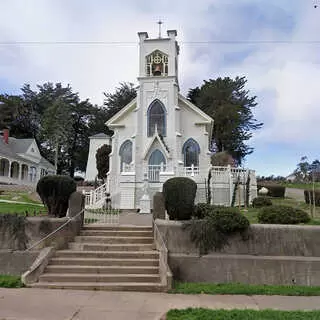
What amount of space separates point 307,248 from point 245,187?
11.9m

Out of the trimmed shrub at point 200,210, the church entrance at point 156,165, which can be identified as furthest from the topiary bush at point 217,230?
the church entrance at point 156,165

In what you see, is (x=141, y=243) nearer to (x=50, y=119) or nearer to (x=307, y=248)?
(x=307, y=248)

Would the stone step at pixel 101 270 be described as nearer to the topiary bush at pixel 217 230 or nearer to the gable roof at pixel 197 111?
the topiary bush at pixel 217 230

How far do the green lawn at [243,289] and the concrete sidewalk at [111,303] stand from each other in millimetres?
291

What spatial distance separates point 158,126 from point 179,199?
46.8 ft

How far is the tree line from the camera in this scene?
4884cm

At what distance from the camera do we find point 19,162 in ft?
148

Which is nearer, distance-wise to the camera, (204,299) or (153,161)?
(204,299)

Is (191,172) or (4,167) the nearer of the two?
(191,172)

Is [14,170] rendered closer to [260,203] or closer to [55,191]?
[260,203]

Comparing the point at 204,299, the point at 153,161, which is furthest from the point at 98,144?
the point at 204,299

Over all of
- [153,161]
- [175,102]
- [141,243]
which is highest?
[175,102]

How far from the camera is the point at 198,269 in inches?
356

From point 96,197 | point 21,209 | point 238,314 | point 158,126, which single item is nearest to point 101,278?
point 238,314
